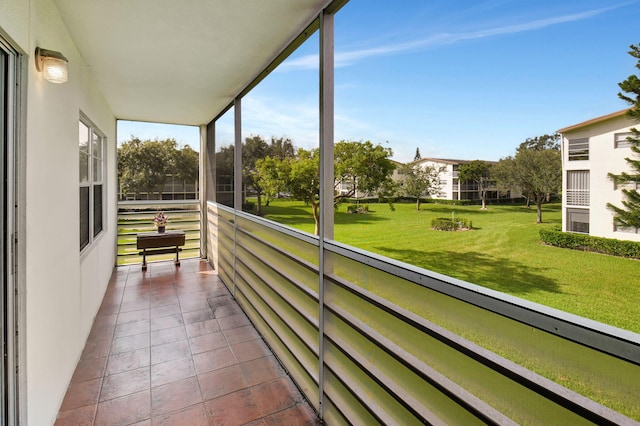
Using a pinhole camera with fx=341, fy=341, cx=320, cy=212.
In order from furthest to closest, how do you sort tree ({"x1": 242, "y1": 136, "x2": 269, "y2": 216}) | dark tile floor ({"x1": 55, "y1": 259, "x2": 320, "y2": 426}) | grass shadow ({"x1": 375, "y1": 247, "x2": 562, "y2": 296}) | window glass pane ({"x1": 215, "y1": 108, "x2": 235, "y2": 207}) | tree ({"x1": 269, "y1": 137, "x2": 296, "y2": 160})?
window glass pane ({"x1": 215, "y1": 108, "x2": 235, "y2": 207}) < tree ({"x1": 242, "y1": 136, "x2": 269, "y2": 216}) < tree ({"x1": 269, "y1": 137, "x2": 296, "y2": 160}) < dark tile floor ({"x1": 55, "y1": 259, "x2": 320, "y2": 426}) < grass shadow ({"x1": 375, "y1": 247, "x2": 562, "y2": 296})

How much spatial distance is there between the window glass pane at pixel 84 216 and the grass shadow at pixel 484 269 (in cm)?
269

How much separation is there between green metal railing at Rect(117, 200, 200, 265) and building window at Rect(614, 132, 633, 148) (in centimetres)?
590

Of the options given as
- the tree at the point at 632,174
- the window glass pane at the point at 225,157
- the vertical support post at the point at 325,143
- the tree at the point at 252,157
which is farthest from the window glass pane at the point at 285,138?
the tree at the point at 632,174

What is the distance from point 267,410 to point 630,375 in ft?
6.12

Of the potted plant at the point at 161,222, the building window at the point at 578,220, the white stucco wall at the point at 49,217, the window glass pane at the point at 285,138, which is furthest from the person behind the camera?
the potted plant at the point at 161,222

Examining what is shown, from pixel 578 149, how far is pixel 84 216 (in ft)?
11.3

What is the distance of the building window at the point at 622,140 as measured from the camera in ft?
1.89

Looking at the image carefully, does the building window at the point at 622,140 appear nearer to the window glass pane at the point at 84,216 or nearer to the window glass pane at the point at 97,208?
the window glass pane at the point at 84,216

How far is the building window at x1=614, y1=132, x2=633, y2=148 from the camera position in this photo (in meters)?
0.58

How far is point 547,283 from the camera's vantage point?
0.85 m

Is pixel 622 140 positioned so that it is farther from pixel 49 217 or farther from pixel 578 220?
pixel 49 217

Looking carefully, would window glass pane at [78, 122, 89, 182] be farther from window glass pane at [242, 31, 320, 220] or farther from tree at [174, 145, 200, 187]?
tree at [174, 145, 200, 187]

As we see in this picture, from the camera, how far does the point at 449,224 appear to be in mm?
1179

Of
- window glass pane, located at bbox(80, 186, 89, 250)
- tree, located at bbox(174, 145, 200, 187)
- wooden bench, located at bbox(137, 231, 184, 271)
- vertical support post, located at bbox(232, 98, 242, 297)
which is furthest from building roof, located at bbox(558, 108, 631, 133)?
tree, located at bbox(174, 145, 200, 187)
